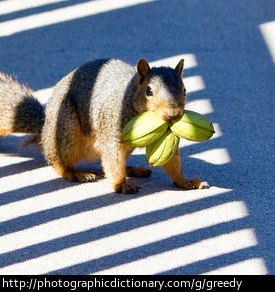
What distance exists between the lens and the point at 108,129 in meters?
3.62

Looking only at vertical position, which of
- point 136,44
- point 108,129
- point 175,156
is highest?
point 136,44

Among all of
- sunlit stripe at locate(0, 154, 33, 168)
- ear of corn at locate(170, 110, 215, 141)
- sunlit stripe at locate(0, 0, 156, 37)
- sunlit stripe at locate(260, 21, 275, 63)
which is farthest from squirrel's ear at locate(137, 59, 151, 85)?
sunlit stripe at locate(0, 0, 156, 37)

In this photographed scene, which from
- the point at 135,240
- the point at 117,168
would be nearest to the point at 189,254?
the point at 135,240

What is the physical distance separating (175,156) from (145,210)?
0.39 meters

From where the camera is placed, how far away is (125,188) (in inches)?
145

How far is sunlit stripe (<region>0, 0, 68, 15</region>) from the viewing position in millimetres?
6070

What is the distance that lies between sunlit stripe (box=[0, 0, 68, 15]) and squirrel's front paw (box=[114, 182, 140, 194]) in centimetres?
295

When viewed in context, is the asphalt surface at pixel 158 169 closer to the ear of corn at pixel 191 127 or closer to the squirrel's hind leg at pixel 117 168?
the squirrel's hind leg at pixel 117 168

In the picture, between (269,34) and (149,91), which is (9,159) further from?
(269,34)

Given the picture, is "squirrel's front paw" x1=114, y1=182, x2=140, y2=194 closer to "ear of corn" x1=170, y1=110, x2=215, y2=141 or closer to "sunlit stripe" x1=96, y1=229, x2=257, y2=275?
"ear of corn" x1=170, y1=110, x2=215, y2=141

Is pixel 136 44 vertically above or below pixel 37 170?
above

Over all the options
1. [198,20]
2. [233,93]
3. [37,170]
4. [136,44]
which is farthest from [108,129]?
[198,20]

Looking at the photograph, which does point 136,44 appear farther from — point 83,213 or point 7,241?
point 7,241

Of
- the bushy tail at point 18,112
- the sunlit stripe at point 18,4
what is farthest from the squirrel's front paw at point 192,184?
the sunlit stripe at point 18,4
